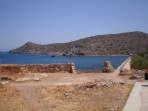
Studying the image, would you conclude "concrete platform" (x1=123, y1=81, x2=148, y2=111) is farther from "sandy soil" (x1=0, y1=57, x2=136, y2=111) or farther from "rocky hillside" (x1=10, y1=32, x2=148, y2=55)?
"rocky hillside" (x1=10, y1=32, x2=148, y2=55)

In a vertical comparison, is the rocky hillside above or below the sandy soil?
above

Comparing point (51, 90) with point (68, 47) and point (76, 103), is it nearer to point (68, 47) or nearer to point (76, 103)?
point (76, 103)

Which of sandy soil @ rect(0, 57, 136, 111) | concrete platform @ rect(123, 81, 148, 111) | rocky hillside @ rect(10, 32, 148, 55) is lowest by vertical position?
sandy soil @ rect(0, 57, 136, 111)

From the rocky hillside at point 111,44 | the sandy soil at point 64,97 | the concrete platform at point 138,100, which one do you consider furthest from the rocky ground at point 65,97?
the rocky hillside at point 111,44

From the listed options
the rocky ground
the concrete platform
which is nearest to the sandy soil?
the rocky ground

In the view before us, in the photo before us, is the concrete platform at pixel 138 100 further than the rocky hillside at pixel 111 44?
No

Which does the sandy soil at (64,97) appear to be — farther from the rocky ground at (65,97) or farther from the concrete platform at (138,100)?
the concrete platform at (138,100)

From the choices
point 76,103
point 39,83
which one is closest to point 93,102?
point 76,103

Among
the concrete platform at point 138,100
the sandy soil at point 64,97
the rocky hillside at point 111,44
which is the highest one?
the rocky hillside at point 111,44

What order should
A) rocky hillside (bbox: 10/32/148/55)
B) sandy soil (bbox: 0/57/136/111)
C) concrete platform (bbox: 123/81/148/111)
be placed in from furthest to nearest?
rocky hillside (bbox: 10/32/148/55), sandy soil (bbox: 0/57/136/111), concrete platform (bbox: 123/81/148/111)

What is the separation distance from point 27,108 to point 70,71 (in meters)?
12.7

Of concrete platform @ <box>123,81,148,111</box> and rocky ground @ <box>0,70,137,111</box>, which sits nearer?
concrete platform @ <box>123,81,148,111</box>

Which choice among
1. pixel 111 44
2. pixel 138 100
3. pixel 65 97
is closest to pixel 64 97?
pixel 65 97

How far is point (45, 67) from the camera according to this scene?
973 inches
